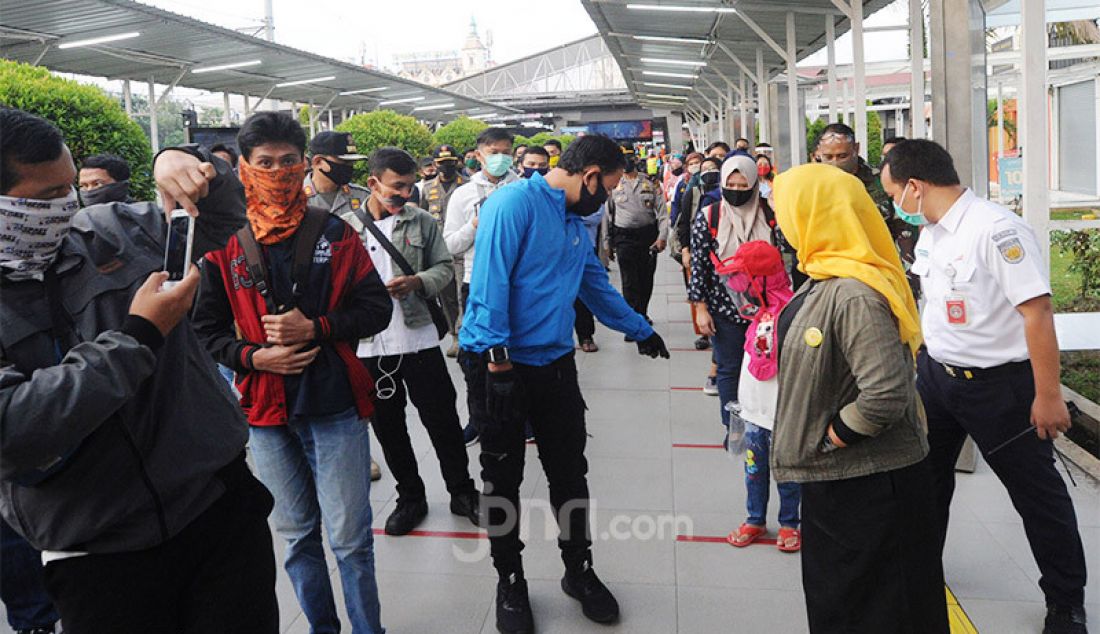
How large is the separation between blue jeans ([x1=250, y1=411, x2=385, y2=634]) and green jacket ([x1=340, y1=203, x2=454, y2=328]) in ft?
4.55

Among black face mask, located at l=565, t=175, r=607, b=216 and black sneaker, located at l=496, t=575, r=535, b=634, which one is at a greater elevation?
black face mask, located at l=565, t=175, r=607, b=216

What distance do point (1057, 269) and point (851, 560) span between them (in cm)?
1118

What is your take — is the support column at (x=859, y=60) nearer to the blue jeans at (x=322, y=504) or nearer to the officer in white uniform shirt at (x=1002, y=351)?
the officer in white uniform shirt at (x=1002, y=351)

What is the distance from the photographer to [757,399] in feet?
12.6

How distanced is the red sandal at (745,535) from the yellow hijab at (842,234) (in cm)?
182

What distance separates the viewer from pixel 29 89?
5.45m

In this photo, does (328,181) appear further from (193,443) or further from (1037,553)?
(1037,553)

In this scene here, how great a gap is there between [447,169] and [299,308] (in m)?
6.00

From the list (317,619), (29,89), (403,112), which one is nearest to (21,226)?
(317,619)

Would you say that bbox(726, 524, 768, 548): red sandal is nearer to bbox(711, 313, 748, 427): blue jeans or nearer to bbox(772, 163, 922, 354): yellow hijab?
bbox(711, 313, 748, 427): blue jeans

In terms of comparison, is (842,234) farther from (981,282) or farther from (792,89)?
(792,89)

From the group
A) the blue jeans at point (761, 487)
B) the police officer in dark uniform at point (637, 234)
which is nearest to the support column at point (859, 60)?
the police officer in dark uniform at point (637, 234)

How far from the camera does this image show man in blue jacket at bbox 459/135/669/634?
3316mm

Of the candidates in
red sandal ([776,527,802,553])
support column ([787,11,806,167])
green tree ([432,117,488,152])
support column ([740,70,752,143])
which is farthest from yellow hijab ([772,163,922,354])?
green tree ([432,117,488,152])
